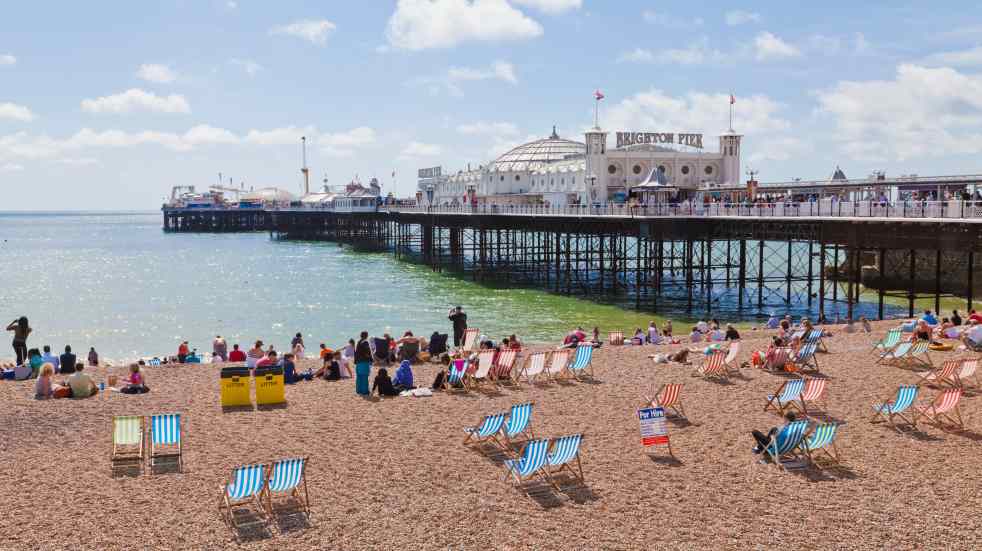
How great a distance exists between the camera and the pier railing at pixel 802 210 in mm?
20594

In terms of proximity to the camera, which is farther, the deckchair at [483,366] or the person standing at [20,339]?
the person standing at [20,339]

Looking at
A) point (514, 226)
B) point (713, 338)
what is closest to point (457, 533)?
point (713, 338)

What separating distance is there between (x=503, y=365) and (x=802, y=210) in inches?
564

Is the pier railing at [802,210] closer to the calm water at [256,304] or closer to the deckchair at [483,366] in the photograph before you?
the calm water at [256,304]

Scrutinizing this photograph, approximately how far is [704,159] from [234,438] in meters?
42.3

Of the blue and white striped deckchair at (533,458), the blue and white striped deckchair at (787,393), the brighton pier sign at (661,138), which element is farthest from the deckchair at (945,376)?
the brighton pier sign at (661,138)

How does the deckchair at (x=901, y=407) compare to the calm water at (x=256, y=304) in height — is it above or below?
above

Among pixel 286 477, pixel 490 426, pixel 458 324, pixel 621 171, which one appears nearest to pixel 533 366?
pixel 490 426

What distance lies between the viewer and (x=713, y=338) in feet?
62.4

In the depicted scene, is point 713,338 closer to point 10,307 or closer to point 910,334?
point 910,334

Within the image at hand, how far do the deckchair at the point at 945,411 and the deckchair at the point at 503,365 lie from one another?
5.59 meters

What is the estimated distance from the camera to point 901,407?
11062 millimetres

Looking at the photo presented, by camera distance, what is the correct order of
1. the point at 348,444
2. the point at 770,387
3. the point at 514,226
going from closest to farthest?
the point at 348,444 → the point at 770,387 → the point at 514,226

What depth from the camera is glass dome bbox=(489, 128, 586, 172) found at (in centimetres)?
6736
